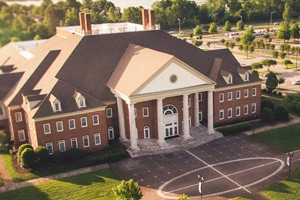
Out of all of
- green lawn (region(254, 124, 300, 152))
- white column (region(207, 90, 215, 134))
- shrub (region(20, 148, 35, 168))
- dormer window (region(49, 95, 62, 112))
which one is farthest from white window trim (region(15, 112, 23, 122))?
green lawn (region(254, 124, 300, 152))

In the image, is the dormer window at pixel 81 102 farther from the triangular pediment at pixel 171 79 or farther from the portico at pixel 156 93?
the triangular pediment at pixel 171 79

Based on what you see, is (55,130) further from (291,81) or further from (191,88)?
(291,81)

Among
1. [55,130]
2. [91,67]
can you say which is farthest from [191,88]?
[55,130]

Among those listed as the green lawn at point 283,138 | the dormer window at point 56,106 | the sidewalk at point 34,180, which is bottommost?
the sidewalk at point 34,180

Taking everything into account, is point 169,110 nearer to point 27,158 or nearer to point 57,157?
point 57,157

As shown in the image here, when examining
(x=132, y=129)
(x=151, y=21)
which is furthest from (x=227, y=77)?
(x=132, y=129)

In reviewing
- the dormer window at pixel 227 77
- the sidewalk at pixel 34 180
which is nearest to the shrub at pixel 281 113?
the dormer window at pixel 227 77
